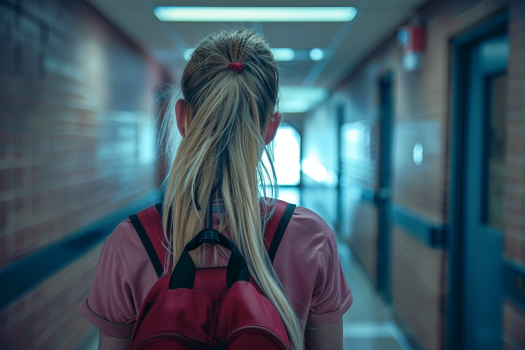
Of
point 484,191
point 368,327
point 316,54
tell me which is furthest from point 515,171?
point 316,54

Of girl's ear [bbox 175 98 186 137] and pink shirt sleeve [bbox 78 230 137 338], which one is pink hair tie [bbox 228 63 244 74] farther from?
pink shirt sleeve [bbox 78 230 137 338]

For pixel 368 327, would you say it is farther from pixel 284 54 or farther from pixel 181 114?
pixel 284 54

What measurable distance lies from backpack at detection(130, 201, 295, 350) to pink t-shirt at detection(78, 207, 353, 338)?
0.09m

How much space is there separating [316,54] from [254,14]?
1.66m

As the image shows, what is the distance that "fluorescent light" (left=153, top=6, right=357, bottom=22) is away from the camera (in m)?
3.00

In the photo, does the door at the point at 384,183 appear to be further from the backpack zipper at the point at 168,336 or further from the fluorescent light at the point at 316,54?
the backpack zipper at the point at 168,336

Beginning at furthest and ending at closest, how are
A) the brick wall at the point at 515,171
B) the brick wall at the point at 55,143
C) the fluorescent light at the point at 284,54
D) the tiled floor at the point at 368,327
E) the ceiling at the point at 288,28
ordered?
the fluorescent light at the point at 284,54 < the tiled floor at the point at 368,327 < the ceiling at the point at 288,28 < the brick wall at the point at 55,143 < the brick wall at the point at 515,171

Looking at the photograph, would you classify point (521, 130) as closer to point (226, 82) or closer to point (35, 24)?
point (226, 82)

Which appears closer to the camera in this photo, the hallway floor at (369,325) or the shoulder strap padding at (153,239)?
the shoulder strap padding at (153,239)

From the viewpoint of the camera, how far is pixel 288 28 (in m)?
3.51

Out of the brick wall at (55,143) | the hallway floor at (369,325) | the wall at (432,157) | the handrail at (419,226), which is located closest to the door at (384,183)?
the wall at (432,157)

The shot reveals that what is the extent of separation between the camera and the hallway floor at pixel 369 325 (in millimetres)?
3000

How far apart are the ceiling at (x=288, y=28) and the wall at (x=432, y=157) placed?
23cm

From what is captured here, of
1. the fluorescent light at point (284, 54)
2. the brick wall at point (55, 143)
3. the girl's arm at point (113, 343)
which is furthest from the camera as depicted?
the fluorescent light at point (284, 54)
